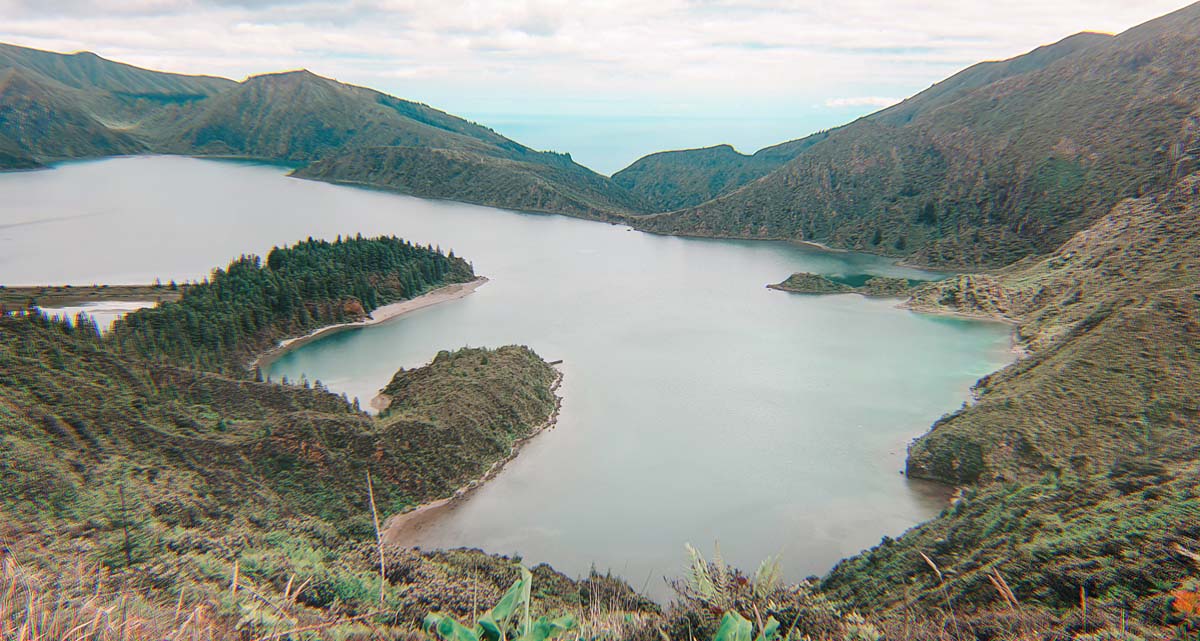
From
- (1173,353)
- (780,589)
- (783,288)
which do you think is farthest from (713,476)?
(783,288)

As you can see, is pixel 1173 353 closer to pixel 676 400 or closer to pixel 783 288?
pixel 676 400

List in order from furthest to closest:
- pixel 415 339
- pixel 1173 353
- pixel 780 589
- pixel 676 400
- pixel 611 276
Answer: pixel 611 276
pixel 415 339
pixel 676 400
pixel 1173 353
pixel 780 589

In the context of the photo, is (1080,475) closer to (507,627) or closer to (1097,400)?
(1097,400)

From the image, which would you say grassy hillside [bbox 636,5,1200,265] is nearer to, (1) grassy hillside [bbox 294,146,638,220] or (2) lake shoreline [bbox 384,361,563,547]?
(1) grassy hillside [bbox 294,146,638,220]

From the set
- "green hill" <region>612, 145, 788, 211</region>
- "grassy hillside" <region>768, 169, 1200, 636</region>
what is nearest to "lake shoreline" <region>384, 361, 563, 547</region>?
"grassy hillside" <region>768, 169, 1200, 636</region>

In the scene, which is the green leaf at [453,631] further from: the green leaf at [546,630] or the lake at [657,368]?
the lake at [657,368]

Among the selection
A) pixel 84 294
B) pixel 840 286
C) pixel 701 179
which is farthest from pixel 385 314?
pixel 701 179
